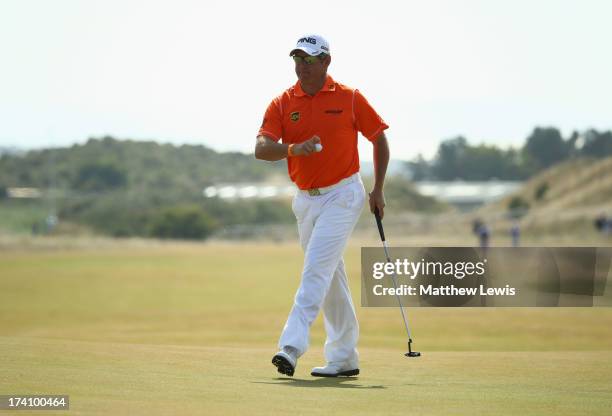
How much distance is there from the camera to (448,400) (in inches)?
295

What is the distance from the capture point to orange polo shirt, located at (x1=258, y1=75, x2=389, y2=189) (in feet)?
30.1

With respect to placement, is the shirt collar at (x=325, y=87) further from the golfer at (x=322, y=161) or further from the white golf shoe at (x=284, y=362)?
the white golf shoe at (x=284, y=362)

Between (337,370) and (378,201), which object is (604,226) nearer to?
(378,201)

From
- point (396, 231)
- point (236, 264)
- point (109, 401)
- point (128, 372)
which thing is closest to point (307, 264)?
point (128, 372)

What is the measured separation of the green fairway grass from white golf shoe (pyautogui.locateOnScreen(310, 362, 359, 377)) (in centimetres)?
11

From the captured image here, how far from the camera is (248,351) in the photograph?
36.7 feet

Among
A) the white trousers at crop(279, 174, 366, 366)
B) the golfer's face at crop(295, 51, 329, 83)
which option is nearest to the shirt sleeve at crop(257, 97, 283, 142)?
the golfer's face at crop(295, 51, 329, 83)

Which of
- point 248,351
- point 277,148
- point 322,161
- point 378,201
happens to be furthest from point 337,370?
point 248,351

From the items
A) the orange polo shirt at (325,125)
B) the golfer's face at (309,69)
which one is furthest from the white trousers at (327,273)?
the golfer's face at (309,69)

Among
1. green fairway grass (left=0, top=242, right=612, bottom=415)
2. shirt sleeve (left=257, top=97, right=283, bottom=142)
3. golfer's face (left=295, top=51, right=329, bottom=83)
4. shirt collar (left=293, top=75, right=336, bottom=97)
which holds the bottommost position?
green fairway grass (left=0, top=242, right=612, bottom=415)

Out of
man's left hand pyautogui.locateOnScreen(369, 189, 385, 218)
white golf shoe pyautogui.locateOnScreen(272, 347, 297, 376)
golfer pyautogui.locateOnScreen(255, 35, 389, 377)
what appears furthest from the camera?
man's left hand pyautogui.locateOnScreen(369, 189, 385, 218)

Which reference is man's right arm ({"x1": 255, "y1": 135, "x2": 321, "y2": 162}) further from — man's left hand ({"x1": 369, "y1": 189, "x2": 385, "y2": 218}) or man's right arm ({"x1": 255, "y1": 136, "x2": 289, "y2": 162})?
man's left hand ({"x1": 369, "y1": 189, "x2": 385, "y2": 218})

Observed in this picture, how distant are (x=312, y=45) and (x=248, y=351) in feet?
11.2

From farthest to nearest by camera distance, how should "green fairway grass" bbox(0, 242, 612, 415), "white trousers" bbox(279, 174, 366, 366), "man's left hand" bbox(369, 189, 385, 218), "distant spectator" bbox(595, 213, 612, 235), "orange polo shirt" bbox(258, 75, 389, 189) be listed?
1. "distant spectator" bbox(595, 213, 612, 235)
2. "man's left hand" bbox(369, 189, 385, 218)
3. "orange polo shirt" bbox(258, 75, 389, 189)
4. "white trousers" bbox(279, 174, 366, 366)
5. "green fairway grass" bbox(0, 242, 612, 415)
